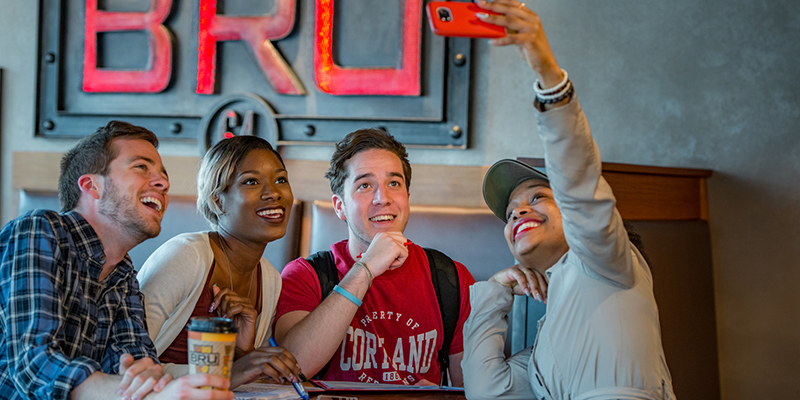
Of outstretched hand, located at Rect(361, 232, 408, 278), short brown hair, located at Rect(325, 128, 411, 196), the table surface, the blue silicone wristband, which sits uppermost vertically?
short brown hair, located at Rect(325, 128, 411, 196)

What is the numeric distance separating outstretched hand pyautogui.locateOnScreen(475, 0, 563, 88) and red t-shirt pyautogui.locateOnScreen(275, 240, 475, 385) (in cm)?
99

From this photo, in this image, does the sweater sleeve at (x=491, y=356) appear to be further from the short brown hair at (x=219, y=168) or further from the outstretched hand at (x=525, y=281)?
the short brown hair at (x=219, y=168)

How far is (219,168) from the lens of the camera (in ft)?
5.94

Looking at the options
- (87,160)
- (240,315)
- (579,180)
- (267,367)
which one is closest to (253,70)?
(87,160)

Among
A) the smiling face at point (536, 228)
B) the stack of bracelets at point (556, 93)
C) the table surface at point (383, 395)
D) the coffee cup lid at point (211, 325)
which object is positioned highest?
the stack of bracelets at point (556, 93)

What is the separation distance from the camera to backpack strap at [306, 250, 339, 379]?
1874mm

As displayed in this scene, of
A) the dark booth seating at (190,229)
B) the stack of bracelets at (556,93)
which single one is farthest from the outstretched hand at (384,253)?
the dark booth seating at (190,229)

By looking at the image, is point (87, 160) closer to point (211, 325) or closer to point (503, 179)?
point (211, 325)

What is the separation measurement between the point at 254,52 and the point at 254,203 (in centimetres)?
136

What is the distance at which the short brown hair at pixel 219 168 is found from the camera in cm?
180

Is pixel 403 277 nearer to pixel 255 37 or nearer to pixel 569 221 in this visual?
pixel 569 221

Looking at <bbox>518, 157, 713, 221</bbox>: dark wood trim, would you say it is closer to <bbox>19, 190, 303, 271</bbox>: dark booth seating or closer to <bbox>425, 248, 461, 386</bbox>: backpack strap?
<bbox>425, 248, 461, 386</bbox>: backpack strap

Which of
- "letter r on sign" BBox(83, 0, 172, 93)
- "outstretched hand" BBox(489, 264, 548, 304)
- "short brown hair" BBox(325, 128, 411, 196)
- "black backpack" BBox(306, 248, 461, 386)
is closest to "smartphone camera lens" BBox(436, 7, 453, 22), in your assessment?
"outstretched hand" BBox(489, 264, 548, 304)

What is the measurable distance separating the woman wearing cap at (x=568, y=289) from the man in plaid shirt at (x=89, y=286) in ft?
2.07
